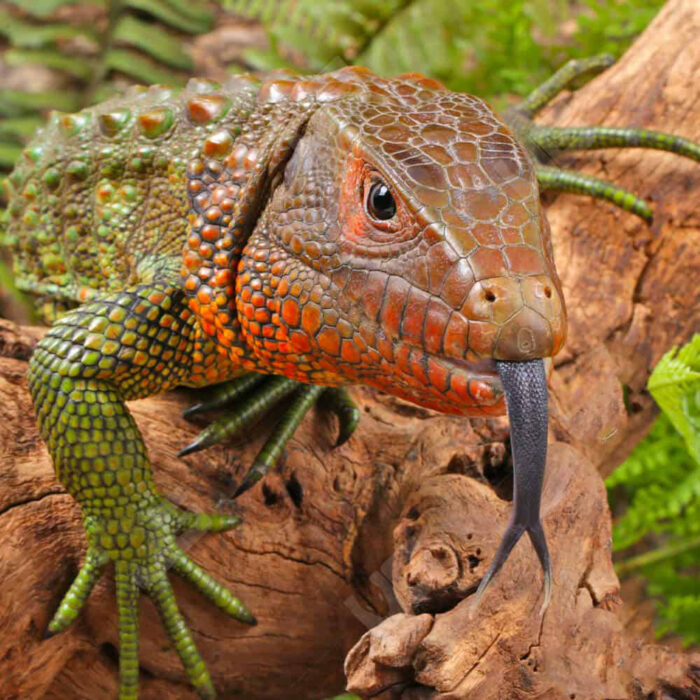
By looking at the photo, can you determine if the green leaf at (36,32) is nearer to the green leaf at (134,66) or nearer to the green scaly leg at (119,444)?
the green leaf at (134,66)

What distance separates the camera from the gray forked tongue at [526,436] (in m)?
1.82

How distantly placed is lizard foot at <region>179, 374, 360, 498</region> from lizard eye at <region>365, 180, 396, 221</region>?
977 mm

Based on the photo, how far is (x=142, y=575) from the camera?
8.11ft

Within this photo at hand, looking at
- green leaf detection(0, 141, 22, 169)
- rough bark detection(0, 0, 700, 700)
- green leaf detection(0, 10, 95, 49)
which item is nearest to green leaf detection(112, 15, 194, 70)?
green leaf detection(0, 10, 95, 49)

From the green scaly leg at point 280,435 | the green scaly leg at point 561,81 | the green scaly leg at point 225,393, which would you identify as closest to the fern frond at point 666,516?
the green scaly leg at point 561,81

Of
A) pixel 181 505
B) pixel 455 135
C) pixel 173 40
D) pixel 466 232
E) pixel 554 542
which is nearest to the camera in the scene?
pixel 466 232

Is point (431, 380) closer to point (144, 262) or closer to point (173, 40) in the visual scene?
point (144, 262)

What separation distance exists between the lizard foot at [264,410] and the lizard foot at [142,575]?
238 mm

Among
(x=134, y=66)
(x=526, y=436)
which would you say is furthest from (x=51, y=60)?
(x=526, y=436)

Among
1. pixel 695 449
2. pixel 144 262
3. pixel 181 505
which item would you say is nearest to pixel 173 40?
pixel 144 262

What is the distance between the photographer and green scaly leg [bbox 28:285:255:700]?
2398mm

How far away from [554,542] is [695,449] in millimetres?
679

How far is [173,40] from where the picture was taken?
22.0 ft

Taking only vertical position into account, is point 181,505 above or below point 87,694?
above
